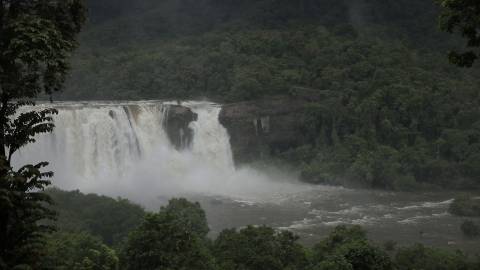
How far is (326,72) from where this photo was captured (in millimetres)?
65125

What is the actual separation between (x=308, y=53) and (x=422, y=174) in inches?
918

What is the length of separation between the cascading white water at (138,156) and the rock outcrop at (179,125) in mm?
404

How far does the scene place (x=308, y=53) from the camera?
7200cm

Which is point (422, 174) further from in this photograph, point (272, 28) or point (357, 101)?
point (272, 28)

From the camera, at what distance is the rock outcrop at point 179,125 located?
5359 centimetres

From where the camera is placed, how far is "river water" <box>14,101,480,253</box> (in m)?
38.5

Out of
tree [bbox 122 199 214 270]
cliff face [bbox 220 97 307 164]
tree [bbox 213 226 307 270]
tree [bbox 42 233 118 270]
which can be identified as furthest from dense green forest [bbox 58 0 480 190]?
tree [bbox 122 199 214 270]

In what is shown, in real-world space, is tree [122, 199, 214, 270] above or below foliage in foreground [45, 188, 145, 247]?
above

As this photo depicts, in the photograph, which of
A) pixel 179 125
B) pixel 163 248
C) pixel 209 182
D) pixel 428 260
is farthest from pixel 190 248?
pixel 179 125

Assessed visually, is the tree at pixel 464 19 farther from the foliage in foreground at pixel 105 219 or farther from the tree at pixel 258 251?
the foliage in foreground at pixel 105 219

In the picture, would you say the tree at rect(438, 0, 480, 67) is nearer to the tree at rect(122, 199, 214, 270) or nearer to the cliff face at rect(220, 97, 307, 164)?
the tree at rect(122, 199, 214, 270)

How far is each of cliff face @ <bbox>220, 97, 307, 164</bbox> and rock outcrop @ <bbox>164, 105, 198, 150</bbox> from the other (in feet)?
10.2

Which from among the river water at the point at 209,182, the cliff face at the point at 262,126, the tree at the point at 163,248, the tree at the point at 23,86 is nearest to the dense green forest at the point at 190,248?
the tree at the point at 163,248

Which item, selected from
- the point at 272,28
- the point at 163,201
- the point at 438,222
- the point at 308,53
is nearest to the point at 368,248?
the point at 438,222
